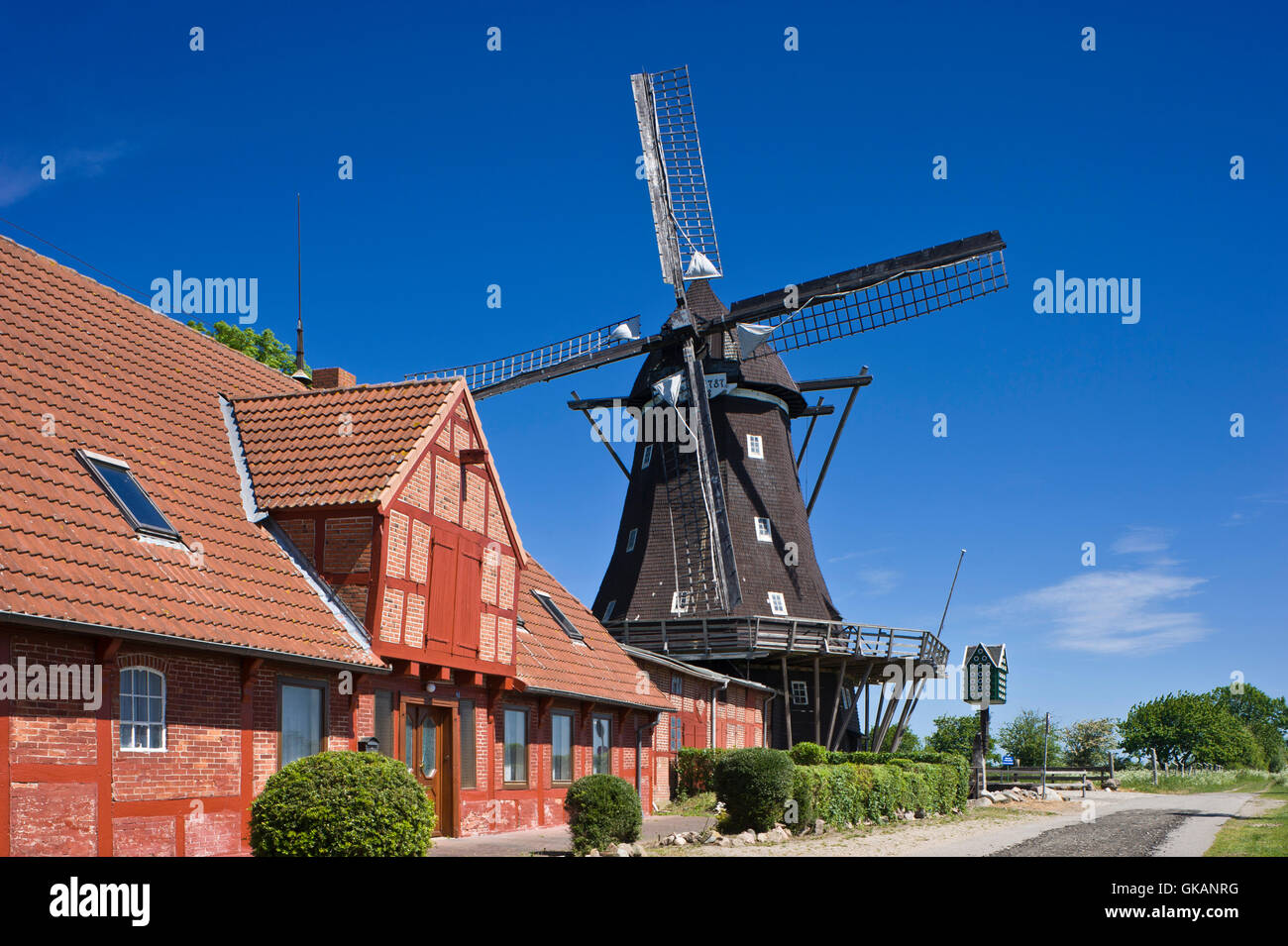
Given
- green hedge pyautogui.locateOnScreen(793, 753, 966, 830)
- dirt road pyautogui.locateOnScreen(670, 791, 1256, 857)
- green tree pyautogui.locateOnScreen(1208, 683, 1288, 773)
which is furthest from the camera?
green tree pyautogui.locateOnScreen(1208, 683, 1288, 773)

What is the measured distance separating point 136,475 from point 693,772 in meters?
19.9

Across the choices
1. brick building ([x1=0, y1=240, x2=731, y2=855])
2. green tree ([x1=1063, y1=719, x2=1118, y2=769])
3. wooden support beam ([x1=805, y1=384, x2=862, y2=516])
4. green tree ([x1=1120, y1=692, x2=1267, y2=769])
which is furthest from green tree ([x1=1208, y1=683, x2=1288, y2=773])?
brick building ([x1=0, y1=240, x2=731, y2=855])

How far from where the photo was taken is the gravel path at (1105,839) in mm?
17938

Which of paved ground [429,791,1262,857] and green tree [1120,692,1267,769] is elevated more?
paved ground [429,791,1262,857]

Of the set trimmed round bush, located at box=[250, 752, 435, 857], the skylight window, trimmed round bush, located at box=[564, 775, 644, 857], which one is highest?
the skylight window

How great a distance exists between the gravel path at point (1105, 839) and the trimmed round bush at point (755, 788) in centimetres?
418

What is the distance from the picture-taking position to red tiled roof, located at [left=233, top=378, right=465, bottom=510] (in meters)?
17.9

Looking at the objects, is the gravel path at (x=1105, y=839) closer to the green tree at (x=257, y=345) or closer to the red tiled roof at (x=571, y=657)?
the red tiled roof at (x=571, y=657)

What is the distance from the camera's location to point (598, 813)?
55.8 ft

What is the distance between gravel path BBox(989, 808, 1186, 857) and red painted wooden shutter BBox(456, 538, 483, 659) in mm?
8655

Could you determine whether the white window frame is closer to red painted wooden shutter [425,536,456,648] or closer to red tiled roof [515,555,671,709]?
red painted wooden shutter [425,536,456,648]

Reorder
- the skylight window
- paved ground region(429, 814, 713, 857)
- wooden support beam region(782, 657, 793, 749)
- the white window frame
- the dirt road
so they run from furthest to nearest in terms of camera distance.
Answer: wooden support beam region(782, 657, 793, 749) < the dirt road < paved ground region(429, 814, 713, 857) < the skylight window < the white window frame

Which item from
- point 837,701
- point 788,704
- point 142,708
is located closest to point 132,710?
point 142,708
